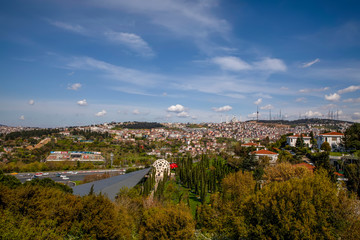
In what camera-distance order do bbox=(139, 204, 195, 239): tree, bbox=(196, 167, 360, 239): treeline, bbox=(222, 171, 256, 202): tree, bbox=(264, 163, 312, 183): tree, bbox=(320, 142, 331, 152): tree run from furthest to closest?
1. bbox=(320, 142, 331, 152): tree
2. bbox=(264, 163, 312, 183): tree
3. bbox=(222, 171, 256, 202): tree
4. bbox=(139, 204, 195, 239): tree
5. bbox=(196, 167, 360, 239): treeline

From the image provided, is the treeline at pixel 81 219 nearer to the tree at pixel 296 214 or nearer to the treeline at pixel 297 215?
the treeline at pixel 297 215

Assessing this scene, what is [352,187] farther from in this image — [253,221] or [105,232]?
[105,232]

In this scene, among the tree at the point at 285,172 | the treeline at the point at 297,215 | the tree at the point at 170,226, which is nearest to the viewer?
the treeline at the point at 297,215

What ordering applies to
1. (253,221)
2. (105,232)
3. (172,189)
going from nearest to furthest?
1. (253,221)
2. (105,232)
3. (172,189)

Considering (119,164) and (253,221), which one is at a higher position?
(253,221)

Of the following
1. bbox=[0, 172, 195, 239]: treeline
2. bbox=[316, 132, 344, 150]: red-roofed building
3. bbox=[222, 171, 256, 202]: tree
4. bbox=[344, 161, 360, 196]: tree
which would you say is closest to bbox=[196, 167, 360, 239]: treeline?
bbox=[0, 172, 195, 239]: treeline

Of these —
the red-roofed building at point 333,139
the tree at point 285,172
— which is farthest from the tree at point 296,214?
the red-roofed building at point 333,139

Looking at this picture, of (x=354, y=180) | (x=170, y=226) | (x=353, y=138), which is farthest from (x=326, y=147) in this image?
(x=170, y=226)

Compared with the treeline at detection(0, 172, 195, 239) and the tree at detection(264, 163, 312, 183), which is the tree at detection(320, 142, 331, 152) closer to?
the tree at detection(264, 163, 312, 183)

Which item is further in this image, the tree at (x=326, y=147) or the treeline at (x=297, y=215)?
the tree at (x=326, y=147)

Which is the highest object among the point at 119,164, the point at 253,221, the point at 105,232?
the point at 253,221

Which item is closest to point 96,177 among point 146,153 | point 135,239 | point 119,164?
point 119,164
